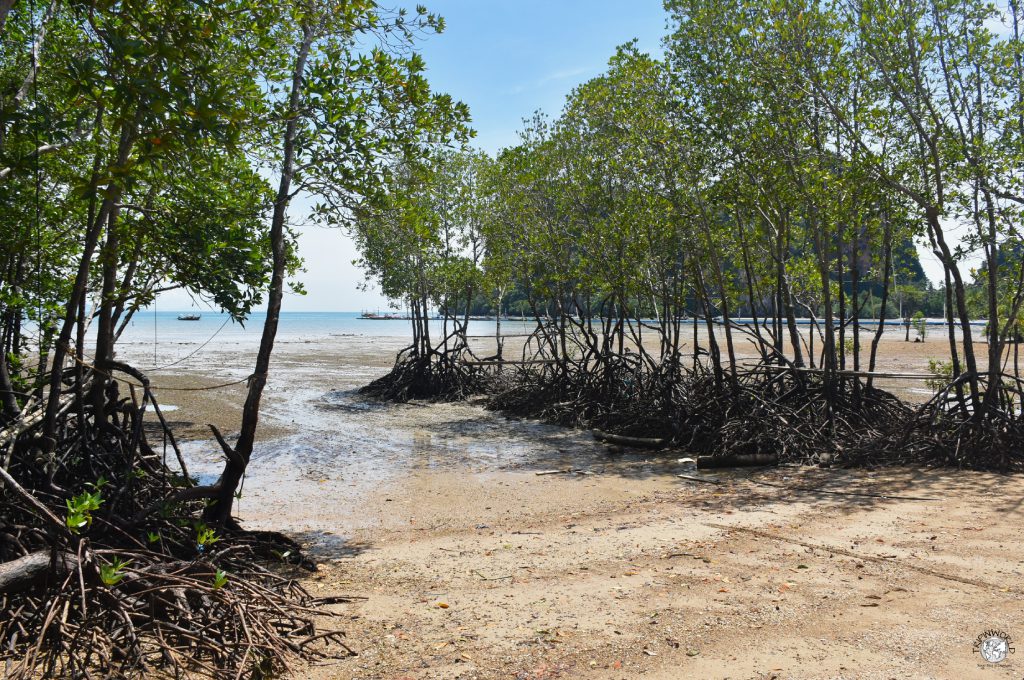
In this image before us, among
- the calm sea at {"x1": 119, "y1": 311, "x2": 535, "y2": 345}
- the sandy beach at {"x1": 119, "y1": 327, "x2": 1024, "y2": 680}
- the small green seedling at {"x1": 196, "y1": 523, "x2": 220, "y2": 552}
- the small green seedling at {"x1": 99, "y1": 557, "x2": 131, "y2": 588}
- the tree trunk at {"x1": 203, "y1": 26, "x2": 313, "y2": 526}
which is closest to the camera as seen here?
the small green seedling at {"x1": 99, "y1": 557, "x2": 131, "y2": 588}

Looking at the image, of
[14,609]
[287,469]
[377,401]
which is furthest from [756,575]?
[377,401]

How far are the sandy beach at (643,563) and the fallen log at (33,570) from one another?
1.37 meters

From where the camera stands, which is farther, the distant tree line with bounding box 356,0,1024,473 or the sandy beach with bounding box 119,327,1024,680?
the distant tree line with bounding box 356,0,1024,473

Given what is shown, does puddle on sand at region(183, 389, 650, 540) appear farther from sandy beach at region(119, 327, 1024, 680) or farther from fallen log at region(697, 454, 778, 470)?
fallen log at region(697, 454, 778, 470)

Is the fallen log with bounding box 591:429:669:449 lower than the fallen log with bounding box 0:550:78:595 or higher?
lower

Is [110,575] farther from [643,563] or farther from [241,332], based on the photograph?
[241,332]

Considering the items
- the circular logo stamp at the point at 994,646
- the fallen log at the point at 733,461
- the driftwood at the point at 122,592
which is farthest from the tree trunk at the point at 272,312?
the fallen log at the point at 733,461

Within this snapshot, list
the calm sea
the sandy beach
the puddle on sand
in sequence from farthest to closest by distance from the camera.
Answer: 1. the calm sea
2. the puddle on sand
3. the sandy beach

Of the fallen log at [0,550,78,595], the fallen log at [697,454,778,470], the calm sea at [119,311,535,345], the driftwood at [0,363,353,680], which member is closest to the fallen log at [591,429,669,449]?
the fallen log at [697,454,778,470]

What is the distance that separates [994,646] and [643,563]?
235 centimetres

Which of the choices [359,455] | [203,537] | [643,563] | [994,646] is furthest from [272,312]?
[359,455]

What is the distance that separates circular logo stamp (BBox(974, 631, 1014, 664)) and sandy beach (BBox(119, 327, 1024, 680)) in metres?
0.05

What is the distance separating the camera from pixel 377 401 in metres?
19.4

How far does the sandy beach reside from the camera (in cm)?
420
